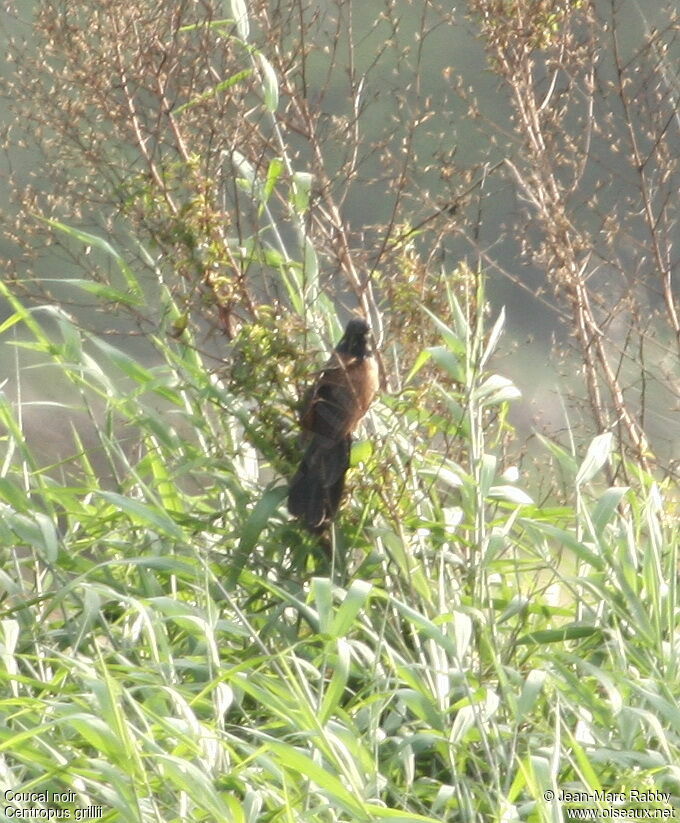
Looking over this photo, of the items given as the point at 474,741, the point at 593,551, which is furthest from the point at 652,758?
the point at 593,551

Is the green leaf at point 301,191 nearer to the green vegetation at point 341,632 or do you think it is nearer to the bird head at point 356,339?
the bird head at point 356,339

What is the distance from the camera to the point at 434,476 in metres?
3.68

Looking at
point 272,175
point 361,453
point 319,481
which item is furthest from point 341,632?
point 272,175

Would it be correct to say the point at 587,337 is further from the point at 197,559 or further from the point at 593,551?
the point at 197,559

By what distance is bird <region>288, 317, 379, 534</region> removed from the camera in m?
3.39

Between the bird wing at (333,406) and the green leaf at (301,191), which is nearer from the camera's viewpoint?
the bird wing at (333,406)

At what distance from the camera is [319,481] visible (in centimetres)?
340

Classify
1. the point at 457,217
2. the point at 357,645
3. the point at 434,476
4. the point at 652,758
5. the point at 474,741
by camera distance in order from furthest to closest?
the point at 457,217 → the point at 434,476 → the point at 357,645 → the point at 474,741 → the point at 652,758

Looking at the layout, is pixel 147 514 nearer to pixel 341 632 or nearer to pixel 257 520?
pixel 257 520

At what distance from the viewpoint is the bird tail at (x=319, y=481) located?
11.1 ft

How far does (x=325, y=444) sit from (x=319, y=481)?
91 mm

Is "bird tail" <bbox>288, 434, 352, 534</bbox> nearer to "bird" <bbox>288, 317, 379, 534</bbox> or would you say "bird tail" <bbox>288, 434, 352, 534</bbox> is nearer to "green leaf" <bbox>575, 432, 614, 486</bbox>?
"bird" <bbox>288, 317, 379, 534</bbox>

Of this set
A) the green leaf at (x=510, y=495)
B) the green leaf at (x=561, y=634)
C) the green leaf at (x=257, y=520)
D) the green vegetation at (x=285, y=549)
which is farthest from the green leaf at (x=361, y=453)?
the green leaf at (x=561, y=634)

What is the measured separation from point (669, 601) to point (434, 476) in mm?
691
